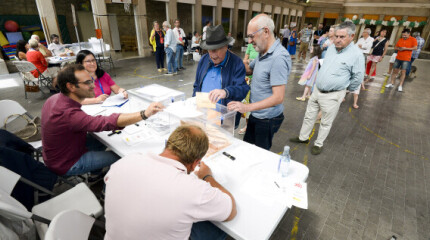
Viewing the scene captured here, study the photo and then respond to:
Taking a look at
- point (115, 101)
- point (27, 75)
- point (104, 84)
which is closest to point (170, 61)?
point (27, 75)

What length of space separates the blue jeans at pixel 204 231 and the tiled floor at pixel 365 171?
118 cm

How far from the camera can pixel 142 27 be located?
1168 centimetres

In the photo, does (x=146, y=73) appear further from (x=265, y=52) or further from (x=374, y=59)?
(x=374, y=59)

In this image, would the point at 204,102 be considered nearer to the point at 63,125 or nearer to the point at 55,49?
the point at 63,125

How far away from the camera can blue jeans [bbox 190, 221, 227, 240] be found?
1.35 m

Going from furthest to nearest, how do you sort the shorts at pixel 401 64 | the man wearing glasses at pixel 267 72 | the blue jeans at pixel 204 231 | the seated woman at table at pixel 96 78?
the shorts at pixel 401 64, the seated woman at table at pixel 96 78, the man wearing glasses at pixel 267 72, the blue jeans at pixel 204 231

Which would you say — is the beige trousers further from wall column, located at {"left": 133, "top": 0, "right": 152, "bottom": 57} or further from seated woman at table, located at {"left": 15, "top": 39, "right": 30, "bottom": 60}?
wall column, located at {"left": 133, "top": 0, "right": 152, "bottom": 57}

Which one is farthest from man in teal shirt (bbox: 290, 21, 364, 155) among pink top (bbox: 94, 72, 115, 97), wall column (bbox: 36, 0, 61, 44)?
wall column (bbox: 36, 0, 61, 44)

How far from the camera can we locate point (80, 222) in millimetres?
1432

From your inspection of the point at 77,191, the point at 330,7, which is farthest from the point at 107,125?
the point at 330,7

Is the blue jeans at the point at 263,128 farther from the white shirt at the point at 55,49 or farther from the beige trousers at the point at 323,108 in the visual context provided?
the white shirt at the point at 55,49

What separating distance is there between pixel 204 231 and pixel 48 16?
37.0 feet

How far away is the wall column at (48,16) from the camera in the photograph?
8539 mm

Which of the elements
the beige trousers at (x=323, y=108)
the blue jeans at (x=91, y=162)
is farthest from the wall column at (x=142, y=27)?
the blue jeans at (x=91, y=162)
